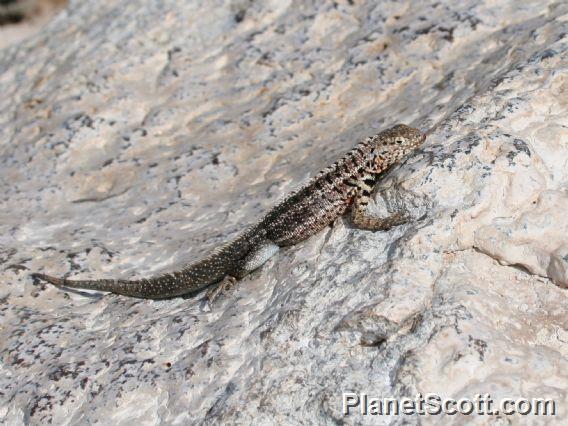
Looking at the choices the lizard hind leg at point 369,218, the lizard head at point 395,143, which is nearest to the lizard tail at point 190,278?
the lizard hind leg at point 369,218

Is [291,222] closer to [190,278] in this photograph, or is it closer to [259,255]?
[259,255]

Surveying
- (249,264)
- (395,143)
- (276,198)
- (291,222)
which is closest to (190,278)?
(249,264)

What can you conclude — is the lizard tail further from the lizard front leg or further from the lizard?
the lizard front leg

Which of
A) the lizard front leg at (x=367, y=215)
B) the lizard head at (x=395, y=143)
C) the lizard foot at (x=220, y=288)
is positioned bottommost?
the lizard foot at (x=220, y=288)

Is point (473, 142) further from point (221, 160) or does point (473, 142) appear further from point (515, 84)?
point (221, 160)

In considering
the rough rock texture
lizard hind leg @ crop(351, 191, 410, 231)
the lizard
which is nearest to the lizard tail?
the lizard

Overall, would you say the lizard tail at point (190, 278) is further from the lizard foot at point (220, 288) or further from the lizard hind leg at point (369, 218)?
the lizard hind leg at point (369, 218)

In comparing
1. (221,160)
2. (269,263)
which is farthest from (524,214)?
(221,160)
